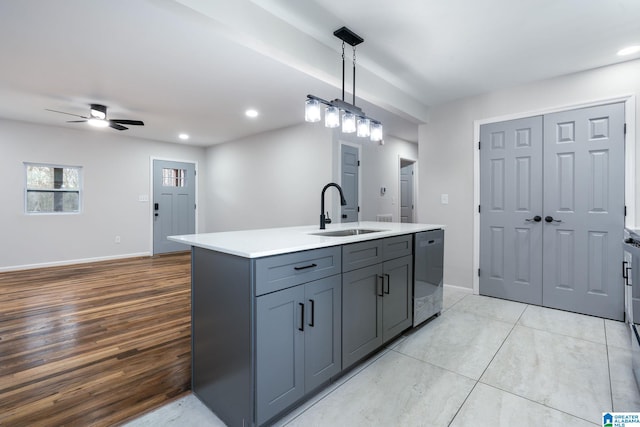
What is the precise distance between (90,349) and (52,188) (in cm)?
437

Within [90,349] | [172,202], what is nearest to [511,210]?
[90,349]

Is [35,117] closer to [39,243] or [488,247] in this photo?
[39,243]

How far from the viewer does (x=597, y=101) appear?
9.66ft

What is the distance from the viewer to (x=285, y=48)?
2.20 m

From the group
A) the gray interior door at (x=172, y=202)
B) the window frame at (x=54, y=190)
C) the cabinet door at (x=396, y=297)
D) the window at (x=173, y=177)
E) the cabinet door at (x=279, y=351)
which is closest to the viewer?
the cabinet door at (x=279, y=351)

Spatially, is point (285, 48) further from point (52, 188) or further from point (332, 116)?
point (52, 188)


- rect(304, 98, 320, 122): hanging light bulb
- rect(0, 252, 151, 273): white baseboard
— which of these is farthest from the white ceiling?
rect(0, 252, 151, 273): white baseboard

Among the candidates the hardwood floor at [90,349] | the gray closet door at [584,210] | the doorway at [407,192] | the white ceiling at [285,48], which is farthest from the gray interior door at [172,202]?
the gray closet door at [584,210]

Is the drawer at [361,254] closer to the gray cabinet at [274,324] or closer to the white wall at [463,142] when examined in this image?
the gray cabinet at [274,324]

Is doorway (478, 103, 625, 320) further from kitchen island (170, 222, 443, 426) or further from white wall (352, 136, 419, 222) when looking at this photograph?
kitchen island (170, 222, 443, 426)

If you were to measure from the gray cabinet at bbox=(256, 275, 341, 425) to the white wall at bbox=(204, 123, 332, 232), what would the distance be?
9.83 feet

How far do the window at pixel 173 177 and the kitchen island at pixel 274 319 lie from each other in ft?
17.6

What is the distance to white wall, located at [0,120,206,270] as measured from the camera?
16.0 feet

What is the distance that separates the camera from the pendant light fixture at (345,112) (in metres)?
2.24
